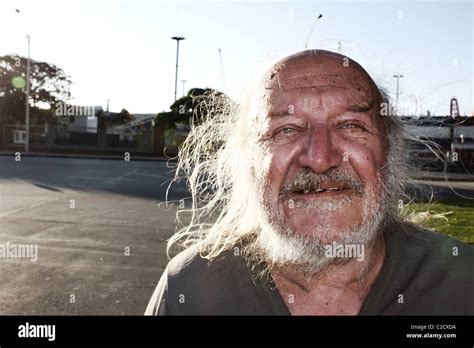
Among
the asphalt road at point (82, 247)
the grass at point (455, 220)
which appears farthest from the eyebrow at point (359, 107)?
the grass at point (455, 220)

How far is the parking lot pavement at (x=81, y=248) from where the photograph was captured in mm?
5008

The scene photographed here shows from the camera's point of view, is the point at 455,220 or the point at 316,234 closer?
the point at 316,234

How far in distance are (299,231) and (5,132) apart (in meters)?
44.6

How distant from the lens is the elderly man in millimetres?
2004

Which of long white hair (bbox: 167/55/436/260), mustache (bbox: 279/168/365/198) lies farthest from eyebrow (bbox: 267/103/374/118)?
mustache (bbox: 279/168/365/198)

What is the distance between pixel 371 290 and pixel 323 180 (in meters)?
0.52

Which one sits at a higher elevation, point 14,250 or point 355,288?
point 355,288

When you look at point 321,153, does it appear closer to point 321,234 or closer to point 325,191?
point 325,191

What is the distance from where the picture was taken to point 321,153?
2004 mm

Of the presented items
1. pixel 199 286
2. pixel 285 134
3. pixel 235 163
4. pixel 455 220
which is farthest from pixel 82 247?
pixel 455 220

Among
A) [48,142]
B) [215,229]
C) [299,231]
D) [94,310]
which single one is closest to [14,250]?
[94,310]

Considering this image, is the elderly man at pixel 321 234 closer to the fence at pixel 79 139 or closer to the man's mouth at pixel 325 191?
the man's mouth at pixel 325 191

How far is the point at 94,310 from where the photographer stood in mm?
4699

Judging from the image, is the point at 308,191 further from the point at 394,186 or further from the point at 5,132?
the point at 5,132
